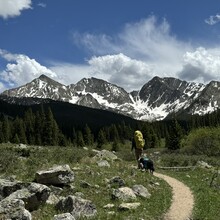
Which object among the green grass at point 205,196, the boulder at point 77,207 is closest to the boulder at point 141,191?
the green grass at point 205,196

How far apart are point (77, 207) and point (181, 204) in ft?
19.7

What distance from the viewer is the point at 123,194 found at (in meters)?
18.5

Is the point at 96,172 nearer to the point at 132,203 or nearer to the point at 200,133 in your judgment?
the point at 132,203

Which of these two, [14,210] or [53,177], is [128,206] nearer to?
[53,177]

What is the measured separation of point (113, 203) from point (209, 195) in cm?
652

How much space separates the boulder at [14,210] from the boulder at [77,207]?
1981 mm

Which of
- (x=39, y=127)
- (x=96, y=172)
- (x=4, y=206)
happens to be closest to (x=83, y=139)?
(x=39, y=127)

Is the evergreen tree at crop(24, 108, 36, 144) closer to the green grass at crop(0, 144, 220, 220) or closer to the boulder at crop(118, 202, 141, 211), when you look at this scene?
the green grass at crop(0, 144, 220, 220)

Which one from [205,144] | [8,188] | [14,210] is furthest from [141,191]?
[205,144]

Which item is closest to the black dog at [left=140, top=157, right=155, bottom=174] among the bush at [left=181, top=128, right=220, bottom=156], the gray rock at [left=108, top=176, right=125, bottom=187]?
the gray rock at [left=108, top=176, right=125, bottom=187]

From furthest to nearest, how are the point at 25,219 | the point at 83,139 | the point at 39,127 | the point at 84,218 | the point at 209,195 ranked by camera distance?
the point at 83,139 → the point at 39,127 → the point at 209,195 → the point at 84,218 → the point at 25,219

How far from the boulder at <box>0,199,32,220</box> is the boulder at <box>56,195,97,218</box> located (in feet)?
6.50

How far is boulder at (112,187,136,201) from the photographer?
18.2 meters

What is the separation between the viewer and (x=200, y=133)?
7850cm
